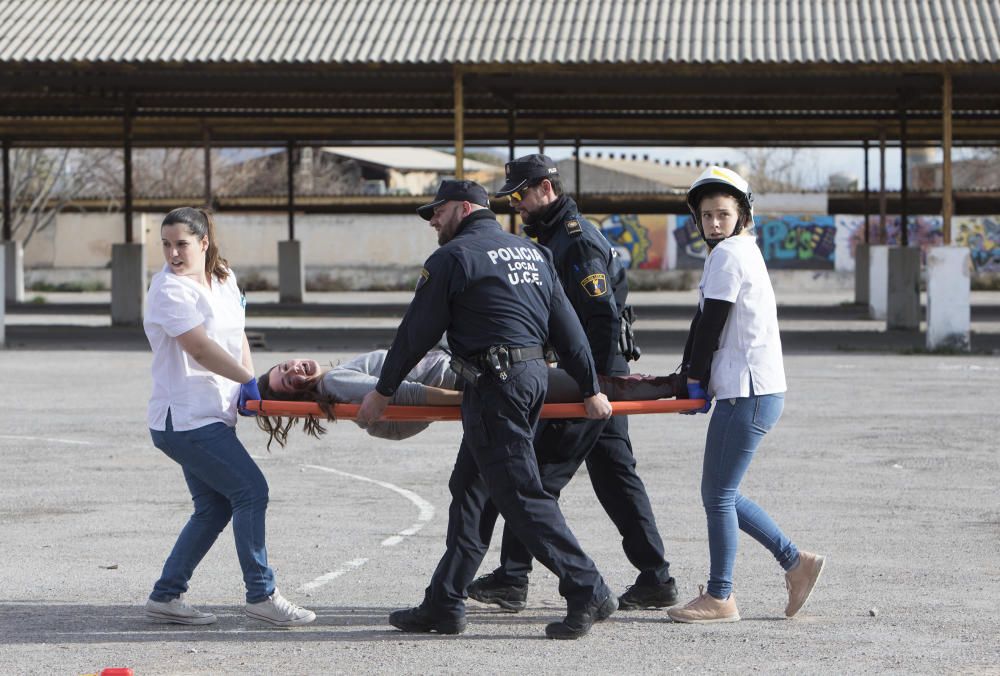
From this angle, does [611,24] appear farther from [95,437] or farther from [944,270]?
[95,437]

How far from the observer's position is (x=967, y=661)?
5.93m

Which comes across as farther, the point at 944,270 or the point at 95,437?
the point at 944,270

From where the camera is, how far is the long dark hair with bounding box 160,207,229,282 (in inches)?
258

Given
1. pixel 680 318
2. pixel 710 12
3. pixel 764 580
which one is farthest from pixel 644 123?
pixel 764 580

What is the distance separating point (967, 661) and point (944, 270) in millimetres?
17691

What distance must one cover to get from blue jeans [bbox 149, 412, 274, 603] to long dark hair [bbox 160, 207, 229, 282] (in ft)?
2.15

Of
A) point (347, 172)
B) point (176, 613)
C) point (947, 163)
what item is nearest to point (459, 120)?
point (947, 163)

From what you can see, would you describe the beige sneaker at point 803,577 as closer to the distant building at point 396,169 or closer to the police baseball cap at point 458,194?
the police baseball cap at point 458,194

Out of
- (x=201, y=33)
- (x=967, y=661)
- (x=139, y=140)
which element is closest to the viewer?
(x=967, y=661)

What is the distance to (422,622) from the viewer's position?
6438 mm

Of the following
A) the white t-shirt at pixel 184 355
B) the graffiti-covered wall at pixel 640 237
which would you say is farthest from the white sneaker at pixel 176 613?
the graffiti-covered wall at pixel 640 237

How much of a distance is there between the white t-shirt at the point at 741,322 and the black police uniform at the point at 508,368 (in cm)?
58

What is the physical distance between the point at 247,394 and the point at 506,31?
17865 mm

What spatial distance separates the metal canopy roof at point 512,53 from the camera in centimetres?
2306
